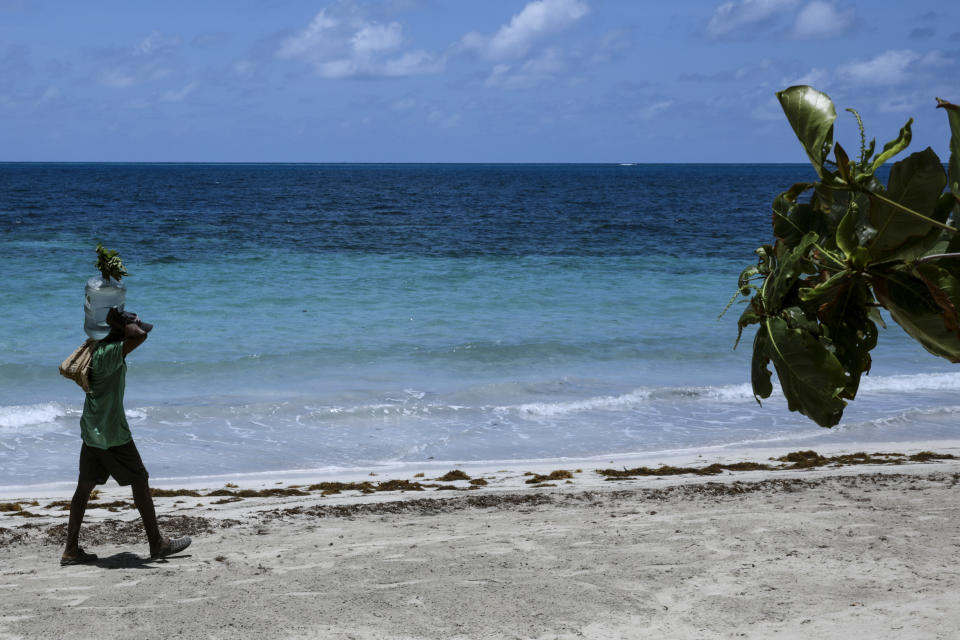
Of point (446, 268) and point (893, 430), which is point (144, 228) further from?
point (893, 430)

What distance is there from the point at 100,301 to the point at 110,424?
767 millimetres

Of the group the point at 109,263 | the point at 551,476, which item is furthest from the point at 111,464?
the point at 551,476

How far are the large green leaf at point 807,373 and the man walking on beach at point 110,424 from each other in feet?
16.5

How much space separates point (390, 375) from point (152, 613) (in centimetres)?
857

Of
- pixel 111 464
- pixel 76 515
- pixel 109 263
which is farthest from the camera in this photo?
pixel 76 515

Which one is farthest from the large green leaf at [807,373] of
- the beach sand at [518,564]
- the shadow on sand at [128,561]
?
the shadow on sand at [128,561]

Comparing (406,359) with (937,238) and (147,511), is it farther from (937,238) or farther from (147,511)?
(937,238)

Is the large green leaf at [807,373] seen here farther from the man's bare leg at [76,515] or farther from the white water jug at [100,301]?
the man's bare leg at [76,515]

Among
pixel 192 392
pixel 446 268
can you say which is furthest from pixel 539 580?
pixel 446 268

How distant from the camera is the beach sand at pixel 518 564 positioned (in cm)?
493

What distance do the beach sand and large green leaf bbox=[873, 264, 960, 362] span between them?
13.9 ft

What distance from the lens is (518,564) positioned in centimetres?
583

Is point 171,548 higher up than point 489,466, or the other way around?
point 171,548

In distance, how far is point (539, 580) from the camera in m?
5.53
